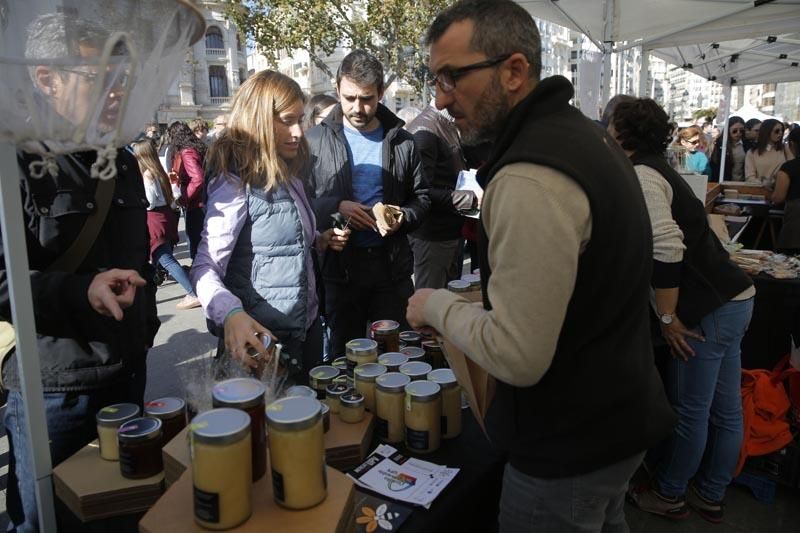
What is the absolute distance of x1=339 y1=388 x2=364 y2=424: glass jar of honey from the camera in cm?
149

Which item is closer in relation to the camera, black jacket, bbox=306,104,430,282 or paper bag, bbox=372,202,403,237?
paper bag, bbox=372,202,403,237

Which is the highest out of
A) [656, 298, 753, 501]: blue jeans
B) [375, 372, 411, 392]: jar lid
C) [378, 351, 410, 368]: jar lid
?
[375, 372, 411, 392]: jar lid

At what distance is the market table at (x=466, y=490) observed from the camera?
1246 mm

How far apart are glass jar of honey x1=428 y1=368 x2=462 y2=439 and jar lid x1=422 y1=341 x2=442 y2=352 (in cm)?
32

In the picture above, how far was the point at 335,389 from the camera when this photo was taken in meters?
1.59

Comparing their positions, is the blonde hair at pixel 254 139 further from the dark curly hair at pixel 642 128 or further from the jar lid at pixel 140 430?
the dark curly hair at pixel 642 128

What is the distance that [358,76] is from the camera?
271 cm

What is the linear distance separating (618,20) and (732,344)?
4.00m

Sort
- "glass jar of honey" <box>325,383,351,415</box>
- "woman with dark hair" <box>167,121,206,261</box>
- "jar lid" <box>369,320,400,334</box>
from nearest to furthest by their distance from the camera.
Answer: "glass jar of honey" <box>325,383,351,415</box> → "jar lid" <box>369,320,400,334</box> → "woman with dark hair" <box>167,121,206,261</box>

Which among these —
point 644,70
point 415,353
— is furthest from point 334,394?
point 644,70

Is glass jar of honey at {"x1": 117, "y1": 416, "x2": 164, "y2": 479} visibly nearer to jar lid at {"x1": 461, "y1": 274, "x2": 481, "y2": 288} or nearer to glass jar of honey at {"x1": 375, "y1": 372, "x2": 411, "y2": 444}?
glass jar of honey at {"x1": 375, "y1": 372, "x2": 411, "y2": 444}

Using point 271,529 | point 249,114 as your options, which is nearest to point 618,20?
point 249,114

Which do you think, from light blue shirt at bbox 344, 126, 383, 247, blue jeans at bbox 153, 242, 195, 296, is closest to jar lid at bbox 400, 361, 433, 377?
light blue shirt at bbox 344, 126, 383, 247

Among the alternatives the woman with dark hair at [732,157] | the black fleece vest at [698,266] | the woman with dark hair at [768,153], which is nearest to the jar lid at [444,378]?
the black fleece vest at [698,266]
